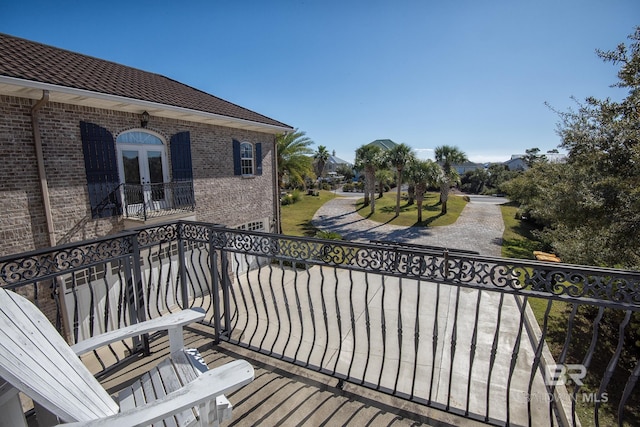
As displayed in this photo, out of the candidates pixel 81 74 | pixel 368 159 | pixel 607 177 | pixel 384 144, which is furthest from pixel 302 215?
pixel 384 144

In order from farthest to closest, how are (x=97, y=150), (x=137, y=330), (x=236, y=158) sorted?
(x=236, y=158) → (x=97, y=150) → (x=137, y=330)

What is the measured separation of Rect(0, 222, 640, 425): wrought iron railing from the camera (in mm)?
1950

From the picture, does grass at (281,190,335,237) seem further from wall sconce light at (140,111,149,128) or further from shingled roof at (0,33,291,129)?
wall sconce light at (140,111,149,128)

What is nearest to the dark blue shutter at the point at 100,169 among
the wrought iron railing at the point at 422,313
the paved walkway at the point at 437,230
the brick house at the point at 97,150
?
the brick house at the point at 97,150

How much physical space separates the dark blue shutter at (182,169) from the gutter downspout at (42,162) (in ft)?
9.73

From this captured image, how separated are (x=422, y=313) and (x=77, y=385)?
6721 mm

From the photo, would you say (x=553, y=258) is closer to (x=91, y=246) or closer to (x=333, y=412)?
(x=333, y=412)

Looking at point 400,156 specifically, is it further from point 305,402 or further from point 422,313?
point 305,402

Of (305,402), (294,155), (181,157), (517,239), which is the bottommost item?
(517,239)

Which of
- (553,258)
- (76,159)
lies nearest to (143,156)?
(76,159)

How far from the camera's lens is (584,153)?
20.3 ft

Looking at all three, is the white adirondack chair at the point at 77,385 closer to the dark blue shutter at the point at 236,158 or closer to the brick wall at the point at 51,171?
the brick wall at the point at 51,171

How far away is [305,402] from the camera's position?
243 centimetres

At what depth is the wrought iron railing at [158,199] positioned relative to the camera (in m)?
7.82
